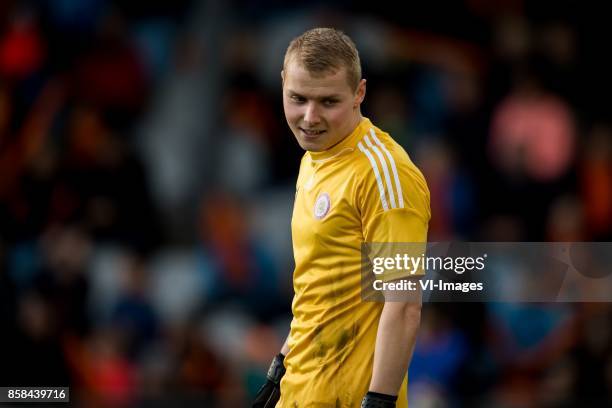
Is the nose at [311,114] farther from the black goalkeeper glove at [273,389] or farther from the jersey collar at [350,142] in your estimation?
the black goalkeeper glove at [273,389]

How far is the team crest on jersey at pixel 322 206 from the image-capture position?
475 cm

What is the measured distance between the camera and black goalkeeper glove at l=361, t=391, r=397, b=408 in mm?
4508

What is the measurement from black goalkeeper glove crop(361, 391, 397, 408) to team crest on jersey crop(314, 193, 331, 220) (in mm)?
674

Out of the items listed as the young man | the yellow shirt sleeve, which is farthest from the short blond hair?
the yellow shirt sleeve

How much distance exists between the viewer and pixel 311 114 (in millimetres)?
4703

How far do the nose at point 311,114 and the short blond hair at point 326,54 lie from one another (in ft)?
0.40

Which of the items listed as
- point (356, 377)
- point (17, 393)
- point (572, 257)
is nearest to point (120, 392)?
point (17, 393)

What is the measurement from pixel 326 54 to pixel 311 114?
220 millimetres

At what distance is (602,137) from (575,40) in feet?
3.66

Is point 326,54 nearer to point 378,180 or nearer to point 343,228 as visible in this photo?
point 378,180

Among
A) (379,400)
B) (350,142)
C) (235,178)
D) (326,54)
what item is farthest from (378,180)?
(235,178)

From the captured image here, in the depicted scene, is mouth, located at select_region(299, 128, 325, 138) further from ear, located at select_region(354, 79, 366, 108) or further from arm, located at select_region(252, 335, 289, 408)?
arm, located at select_region(252, 335, 289, 408)

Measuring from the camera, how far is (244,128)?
11.1m

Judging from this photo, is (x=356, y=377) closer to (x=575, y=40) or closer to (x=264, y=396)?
(x=264, y=396)
